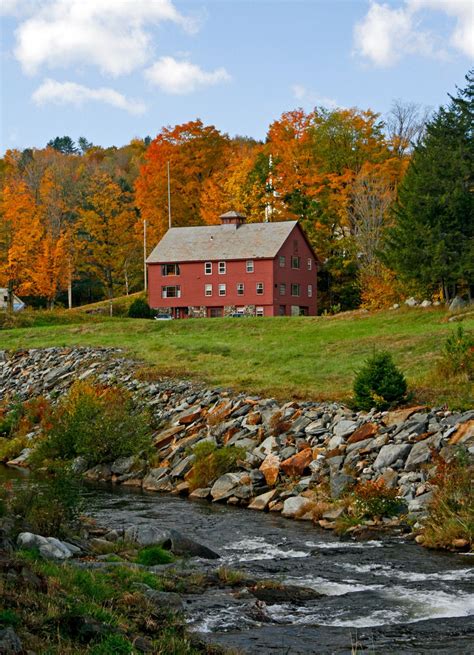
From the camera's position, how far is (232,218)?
70500mm

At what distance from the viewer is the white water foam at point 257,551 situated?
1497cm

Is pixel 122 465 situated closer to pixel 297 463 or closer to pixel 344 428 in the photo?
pixel 297 463

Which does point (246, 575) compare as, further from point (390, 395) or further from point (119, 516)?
point (390, 395)

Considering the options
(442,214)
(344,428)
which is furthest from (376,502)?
(442,214)

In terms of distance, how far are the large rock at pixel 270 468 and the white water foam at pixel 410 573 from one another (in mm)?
6750

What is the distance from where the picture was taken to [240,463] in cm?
2208

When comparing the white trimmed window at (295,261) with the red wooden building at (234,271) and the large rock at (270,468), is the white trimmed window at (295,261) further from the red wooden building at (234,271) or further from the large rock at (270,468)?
the large rock at (270,468)

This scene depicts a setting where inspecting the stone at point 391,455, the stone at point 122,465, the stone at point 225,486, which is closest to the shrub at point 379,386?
the stone at point 391,455

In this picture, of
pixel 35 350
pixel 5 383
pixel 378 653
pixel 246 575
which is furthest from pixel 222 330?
pixel 378 653

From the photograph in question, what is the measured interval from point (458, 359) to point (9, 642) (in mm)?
19403

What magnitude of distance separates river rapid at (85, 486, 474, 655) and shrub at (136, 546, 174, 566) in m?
1.10

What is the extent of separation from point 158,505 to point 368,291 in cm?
3792

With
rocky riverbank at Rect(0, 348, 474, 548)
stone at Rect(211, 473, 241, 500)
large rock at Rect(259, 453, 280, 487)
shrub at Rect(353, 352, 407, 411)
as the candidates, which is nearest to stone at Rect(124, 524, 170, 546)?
rocky riverbank at Rect(0, 348, 474, 548)

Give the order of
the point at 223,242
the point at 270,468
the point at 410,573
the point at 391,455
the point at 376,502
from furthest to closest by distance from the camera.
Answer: the point at 223,242 < the point at 270,468 < the point at 391,455 < the point at 376,502 < the point at 410,573
